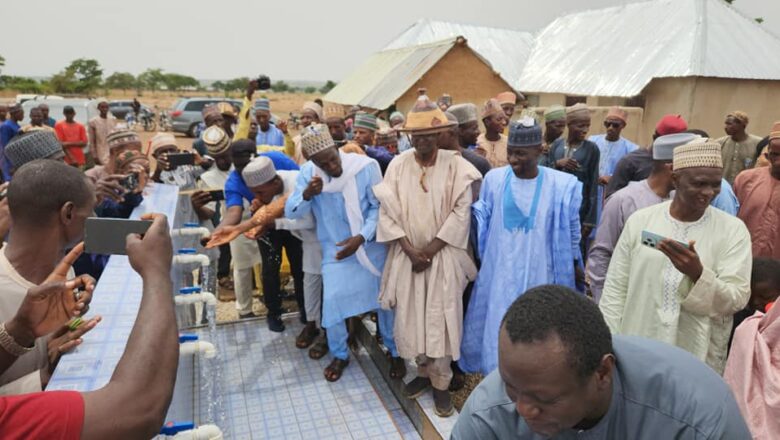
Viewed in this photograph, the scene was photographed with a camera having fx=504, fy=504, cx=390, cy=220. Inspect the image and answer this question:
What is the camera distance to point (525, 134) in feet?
10.7

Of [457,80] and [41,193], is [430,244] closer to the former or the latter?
[41,193]

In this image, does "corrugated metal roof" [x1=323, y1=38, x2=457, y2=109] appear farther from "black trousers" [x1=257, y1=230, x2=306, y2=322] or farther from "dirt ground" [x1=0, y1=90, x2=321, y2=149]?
"black trousers" [x1=257, y1=230, x2=306, y2=322]

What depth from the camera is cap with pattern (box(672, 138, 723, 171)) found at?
8.17 ft

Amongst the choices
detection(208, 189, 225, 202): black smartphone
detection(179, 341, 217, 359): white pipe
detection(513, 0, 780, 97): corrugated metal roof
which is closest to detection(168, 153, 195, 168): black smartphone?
detection(208, 189, 225, 202): black smartphone

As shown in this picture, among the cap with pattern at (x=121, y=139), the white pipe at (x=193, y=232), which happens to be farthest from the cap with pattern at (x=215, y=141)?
the white pipe at (x=193, y=232)

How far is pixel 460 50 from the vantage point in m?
12.6

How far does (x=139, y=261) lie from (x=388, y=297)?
2.30 metres

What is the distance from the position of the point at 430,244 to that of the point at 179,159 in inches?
102

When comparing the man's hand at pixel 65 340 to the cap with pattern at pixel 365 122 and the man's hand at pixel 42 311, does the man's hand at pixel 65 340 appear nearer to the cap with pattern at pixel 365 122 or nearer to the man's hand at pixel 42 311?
the man's hand at pixel 42 311

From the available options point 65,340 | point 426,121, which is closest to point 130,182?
point 65,340

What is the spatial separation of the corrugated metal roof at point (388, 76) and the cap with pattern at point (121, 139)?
8.04 metres

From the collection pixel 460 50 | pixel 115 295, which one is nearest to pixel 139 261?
pixel 115 295

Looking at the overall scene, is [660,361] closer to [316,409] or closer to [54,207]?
[54,207]

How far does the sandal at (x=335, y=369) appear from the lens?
392 centimetres
